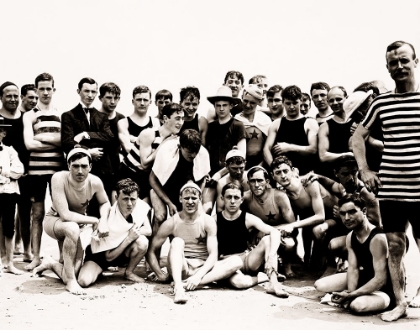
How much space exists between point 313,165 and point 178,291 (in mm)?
2783

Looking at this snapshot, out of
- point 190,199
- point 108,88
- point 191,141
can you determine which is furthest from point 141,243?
point 108,88

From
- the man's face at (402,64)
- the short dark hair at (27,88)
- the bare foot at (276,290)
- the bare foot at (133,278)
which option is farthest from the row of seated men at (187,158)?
the man's face at (402,64)

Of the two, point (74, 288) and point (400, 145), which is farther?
point (74, 288)

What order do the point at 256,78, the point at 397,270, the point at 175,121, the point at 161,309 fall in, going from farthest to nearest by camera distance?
the point at 256,78 < the point at 175,121 < the point at 161,309 < the point at 397,270

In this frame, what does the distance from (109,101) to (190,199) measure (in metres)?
2.12

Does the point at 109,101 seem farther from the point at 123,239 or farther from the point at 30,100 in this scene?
the point at 123,239

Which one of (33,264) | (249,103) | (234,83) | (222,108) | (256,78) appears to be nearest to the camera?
(33,264)

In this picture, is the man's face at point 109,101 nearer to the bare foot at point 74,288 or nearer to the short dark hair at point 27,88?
the short dark hair at point 27,88

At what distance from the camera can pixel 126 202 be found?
684 centimetres

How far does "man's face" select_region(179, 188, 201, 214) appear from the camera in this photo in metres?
6.81

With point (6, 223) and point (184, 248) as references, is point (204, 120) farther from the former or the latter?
point (6, 223)

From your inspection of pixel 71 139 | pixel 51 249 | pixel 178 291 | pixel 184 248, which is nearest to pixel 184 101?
pixel 71 139

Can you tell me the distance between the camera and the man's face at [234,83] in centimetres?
880

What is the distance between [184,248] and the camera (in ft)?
22.7
